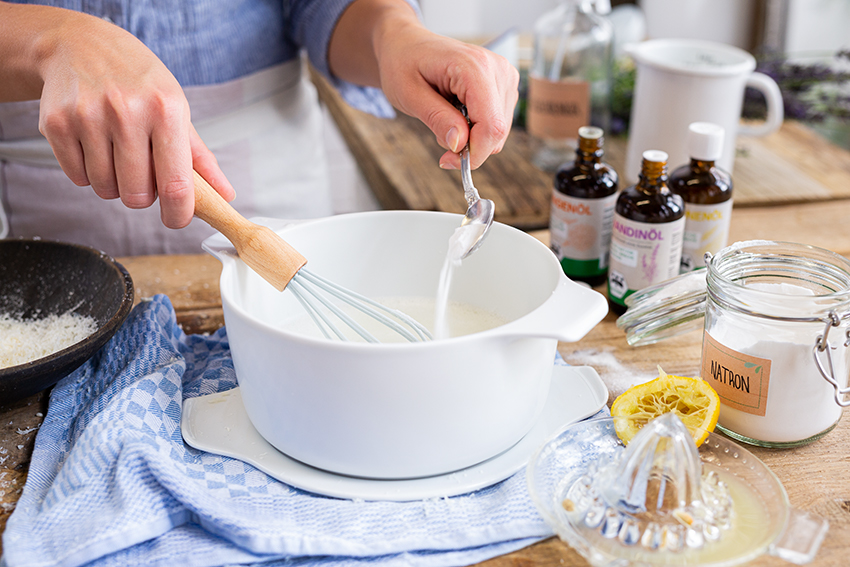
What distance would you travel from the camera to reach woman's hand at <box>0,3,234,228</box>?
502 mm

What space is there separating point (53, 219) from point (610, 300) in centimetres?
69

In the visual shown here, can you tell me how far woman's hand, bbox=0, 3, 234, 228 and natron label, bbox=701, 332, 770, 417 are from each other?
0.40 metres

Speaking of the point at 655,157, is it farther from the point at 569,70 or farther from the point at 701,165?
the point at 569,70

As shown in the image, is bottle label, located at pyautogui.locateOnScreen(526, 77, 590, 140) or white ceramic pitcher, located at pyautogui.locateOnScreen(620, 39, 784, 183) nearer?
white ceramic pitcher, located at pyautogui.locateOnScreen(620, 39, 784, 183)

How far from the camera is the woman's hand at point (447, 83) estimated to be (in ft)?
1.98

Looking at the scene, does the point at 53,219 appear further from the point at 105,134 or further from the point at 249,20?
the point at 105,134

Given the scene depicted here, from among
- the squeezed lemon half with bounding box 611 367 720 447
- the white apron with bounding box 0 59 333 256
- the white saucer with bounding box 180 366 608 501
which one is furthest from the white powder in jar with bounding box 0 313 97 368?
the squeezed lemon half with bounding box 611 367 720 447

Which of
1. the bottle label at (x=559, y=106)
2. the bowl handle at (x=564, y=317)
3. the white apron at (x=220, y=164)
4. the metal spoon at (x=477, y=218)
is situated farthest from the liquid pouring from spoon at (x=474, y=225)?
the bottle label at (x=559, y=106)

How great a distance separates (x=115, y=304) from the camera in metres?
0.60

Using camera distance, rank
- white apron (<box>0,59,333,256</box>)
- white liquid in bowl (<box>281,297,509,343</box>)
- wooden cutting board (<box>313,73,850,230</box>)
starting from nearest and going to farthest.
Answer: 1. white liquid in bowl (<box>281,297,509,343</box>)
2. white apron (<box>0,59,333,256</box>)
3. wooden cutting board (<box>313,73,850,230</box>)

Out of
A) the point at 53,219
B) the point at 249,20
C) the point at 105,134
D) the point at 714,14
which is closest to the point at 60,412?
the point at 105,134

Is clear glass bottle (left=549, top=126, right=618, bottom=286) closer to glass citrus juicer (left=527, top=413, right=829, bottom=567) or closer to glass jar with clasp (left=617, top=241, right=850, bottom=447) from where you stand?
glass jar with clasp (left=617, top=241, right=850, bottom=447)

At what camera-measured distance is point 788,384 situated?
0.50 meters

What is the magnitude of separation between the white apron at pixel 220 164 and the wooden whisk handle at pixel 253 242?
38 cm
